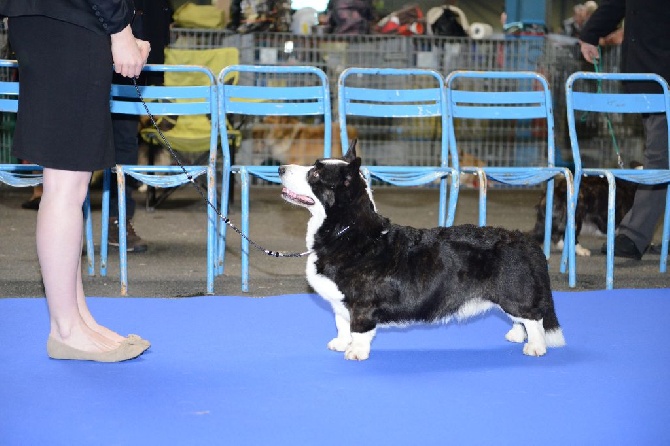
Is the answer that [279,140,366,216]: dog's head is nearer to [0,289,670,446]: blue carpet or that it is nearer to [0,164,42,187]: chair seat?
[0,289,670,446]: blue carpet

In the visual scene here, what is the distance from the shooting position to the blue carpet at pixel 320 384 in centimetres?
233

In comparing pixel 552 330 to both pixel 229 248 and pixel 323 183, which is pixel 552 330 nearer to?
pixel 323 183

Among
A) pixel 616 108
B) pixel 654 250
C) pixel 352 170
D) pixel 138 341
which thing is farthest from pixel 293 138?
pixel 138 341

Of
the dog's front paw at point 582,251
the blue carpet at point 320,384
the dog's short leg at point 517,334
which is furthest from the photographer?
the dog's front paw at point 582,251

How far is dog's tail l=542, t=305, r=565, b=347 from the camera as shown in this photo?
322 centimetres

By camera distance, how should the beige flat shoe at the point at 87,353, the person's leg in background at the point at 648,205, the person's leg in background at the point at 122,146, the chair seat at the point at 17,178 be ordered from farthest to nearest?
the person's leg in background at the point at 648,205 < the person's leg in background at the point at 122,146 < the chair seat at the point at 17,178 < the beige flat shoe at the point at 87,353

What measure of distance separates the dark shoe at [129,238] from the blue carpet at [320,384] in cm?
155

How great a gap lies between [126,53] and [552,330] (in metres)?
1.86

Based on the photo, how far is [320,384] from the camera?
2744 millimetres

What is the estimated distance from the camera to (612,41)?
8547mm

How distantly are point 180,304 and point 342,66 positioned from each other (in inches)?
204

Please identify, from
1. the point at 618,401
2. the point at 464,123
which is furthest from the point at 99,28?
the point at 464,123

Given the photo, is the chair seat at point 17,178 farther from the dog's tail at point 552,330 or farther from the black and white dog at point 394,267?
the dog's tail at point 552,330

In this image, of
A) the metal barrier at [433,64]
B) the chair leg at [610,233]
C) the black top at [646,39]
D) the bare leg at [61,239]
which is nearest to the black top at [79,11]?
the bare leg at [61,239]
